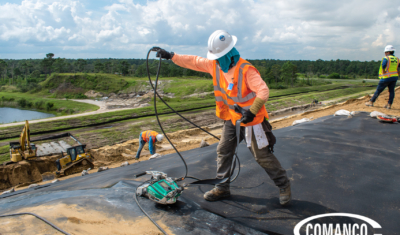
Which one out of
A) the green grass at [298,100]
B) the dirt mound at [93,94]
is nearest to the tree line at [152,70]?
the dirt mound at [93,94]

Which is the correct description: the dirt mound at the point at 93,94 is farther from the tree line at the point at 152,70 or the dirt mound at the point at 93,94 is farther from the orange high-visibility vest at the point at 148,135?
the orange high-visibility vest at the point at 148,135

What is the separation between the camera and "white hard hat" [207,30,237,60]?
268cm

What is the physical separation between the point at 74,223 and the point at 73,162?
871cm

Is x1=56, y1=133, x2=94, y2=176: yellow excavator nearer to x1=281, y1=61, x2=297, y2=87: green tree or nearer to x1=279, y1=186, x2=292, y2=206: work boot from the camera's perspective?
x1=279, y1=186, x2=292, y2=206: work boot

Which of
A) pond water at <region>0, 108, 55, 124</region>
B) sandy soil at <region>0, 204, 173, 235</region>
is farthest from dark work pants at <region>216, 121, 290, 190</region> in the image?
pond water at <region>0, 108, 55, 124</region>

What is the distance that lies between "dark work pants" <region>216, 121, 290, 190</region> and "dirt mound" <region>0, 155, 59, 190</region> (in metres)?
10.3

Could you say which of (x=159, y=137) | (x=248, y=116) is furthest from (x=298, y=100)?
(x=248, y=116)

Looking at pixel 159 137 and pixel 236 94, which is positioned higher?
pixel 236 94

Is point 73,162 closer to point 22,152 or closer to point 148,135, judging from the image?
point 22,152

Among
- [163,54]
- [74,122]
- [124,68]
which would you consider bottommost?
[74,122]

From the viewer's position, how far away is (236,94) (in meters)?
2.76

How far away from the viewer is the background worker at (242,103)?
8.57 feet

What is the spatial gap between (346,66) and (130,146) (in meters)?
106

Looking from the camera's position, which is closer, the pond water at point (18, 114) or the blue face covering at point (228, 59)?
the blue face covering at point (228, 59)
